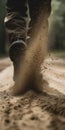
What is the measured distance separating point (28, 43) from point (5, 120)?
1.44 metres

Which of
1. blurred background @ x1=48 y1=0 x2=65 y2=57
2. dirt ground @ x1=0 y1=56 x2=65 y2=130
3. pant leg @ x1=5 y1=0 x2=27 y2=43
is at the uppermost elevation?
pant leg @ x1=5 y1=0 x2=27 y2=43

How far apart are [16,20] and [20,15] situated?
0.36 ft

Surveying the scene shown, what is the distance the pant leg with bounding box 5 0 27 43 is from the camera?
5250mm

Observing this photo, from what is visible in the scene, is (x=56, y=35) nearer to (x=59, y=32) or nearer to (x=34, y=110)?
(x=59, y=32)

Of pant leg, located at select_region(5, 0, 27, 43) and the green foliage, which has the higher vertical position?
pant leg, located at select_region(5, 0, 27, 43)

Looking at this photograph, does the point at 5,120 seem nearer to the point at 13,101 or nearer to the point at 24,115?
the point at 24,115

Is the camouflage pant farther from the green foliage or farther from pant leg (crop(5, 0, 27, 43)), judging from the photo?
the green foliage

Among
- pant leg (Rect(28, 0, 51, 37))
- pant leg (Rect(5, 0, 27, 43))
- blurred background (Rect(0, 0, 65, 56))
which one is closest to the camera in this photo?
pant leg (Rect(5, 0, 27, 43))

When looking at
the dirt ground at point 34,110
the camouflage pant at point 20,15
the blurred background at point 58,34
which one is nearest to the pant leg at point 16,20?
the camouflage pant at point 20,15

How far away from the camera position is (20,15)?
17.5 ft

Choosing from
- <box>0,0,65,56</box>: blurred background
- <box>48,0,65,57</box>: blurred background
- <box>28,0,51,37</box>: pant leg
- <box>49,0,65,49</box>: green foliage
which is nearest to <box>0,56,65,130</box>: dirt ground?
<box>28,0,51,37</box>: pant leg

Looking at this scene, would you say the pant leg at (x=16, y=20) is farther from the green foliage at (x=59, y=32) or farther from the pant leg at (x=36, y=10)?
the green foliage at (x=59, y=32)

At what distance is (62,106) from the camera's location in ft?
15.4

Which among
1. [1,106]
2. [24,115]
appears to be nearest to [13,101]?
[1,106]
